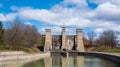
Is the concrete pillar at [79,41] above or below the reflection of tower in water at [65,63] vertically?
above

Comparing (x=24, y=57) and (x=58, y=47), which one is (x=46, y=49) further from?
(x=24, y=57)

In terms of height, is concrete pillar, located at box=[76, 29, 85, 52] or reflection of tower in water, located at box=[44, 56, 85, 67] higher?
concrete pillar, located at box=[76, 29, 85, 52]

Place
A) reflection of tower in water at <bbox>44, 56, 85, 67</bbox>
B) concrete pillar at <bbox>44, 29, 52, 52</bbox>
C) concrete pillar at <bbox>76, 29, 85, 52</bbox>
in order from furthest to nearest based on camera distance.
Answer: concrete pillar at <bbox>44, 29, 52, 52</bbox> → concrete pillar at <bbox>76, 29, 85, 52</bbox> → reflection of tower in water at <bbox>44, 56, 85, 67</bbox>

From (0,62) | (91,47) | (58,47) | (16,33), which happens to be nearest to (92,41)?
(91,47)

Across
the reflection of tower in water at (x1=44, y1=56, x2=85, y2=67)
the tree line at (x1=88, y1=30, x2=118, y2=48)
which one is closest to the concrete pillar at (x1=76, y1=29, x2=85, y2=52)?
the tree line at (x1=88, y1=30, x2=118, y2=48)

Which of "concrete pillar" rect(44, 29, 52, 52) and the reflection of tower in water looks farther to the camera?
"concrete pillar" rect(44, 29, 52, 52)

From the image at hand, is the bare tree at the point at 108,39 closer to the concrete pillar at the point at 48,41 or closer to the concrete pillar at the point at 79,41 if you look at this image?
the concrete pillar at the point at 79,41

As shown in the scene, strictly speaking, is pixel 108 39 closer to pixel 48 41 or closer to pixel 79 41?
pixel 79 41

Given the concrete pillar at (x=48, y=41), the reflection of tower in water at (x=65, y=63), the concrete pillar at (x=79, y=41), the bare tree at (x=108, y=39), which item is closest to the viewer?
the reflection of tower in water at (x=65, y=63)

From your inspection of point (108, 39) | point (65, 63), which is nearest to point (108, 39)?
point (108, 39)

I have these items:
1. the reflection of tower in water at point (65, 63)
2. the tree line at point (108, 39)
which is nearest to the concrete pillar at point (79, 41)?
the tree line at point (108, 39)

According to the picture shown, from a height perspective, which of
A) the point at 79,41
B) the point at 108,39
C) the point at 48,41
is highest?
the point at 108,39

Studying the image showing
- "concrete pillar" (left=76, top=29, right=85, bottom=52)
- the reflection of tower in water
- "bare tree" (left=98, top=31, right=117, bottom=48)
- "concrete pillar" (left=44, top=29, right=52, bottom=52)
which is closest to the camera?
the reflection of tower in water

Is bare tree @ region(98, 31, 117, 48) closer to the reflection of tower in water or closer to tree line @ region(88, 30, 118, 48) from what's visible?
tree line @ region(88, 30, 118, 48)
